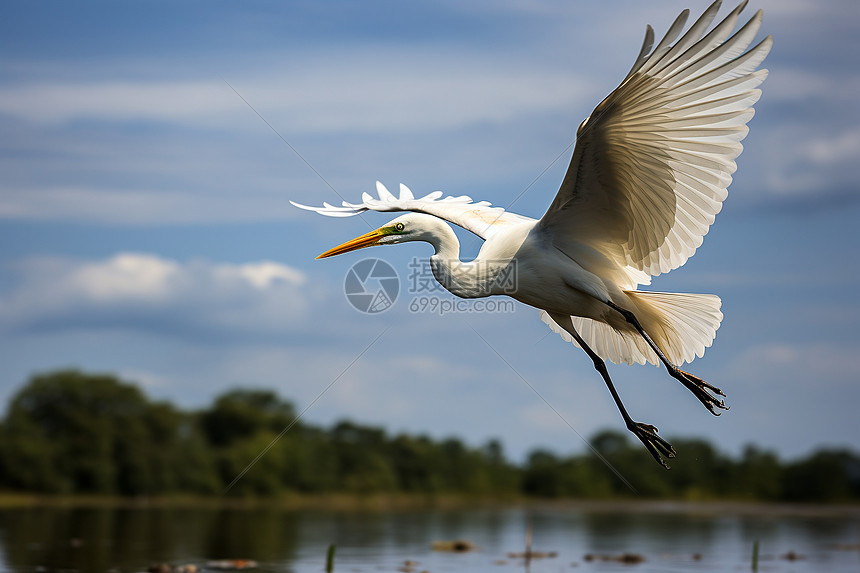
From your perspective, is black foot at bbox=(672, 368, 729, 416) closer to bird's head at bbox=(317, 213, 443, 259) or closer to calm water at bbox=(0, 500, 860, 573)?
bird's head at bbox=(317, 213, 443, 259)

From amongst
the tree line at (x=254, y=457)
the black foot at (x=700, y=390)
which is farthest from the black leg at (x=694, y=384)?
the tree line at (x=254, y=457)

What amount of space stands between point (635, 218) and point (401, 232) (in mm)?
2500

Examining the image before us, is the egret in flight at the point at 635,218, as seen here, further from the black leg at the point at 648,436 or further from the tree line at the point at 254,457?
Answer: the tree line at the point at 254,457

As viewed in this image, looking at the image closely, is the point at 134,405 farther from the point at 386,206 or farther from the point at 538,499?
the point at 386,206

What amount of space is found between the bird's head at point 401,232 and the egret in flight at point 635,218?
0.01 m

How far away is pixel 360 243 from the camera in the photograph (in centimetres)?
1080

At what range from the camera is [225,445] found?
196ft

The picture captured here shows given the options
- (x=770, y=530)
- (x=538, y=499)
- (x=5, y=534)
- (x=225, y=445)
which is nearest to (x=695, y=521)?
(x=770, y=530)

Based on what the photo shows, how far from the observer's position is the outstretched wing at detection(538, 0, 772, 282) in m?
7.81

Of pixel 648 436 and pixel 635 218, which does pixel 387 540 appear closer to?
pixel 648 436

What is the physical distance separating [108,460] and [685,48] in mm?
48960

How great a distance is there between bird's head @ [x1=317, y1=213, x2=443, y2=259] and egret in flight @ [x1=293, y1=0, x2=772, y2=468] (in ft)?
0.04

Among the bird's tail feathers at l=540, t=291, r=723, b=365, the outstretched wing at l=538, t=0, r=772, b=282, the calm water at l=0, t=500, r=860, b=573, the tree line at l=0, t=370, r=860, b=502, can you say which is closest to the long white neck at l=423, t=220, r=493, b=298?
the outstretched wing at l=538, t=0, r=772, b=282

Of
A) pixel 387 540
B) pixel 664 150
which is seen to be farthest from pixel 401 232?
pixel 387 540
